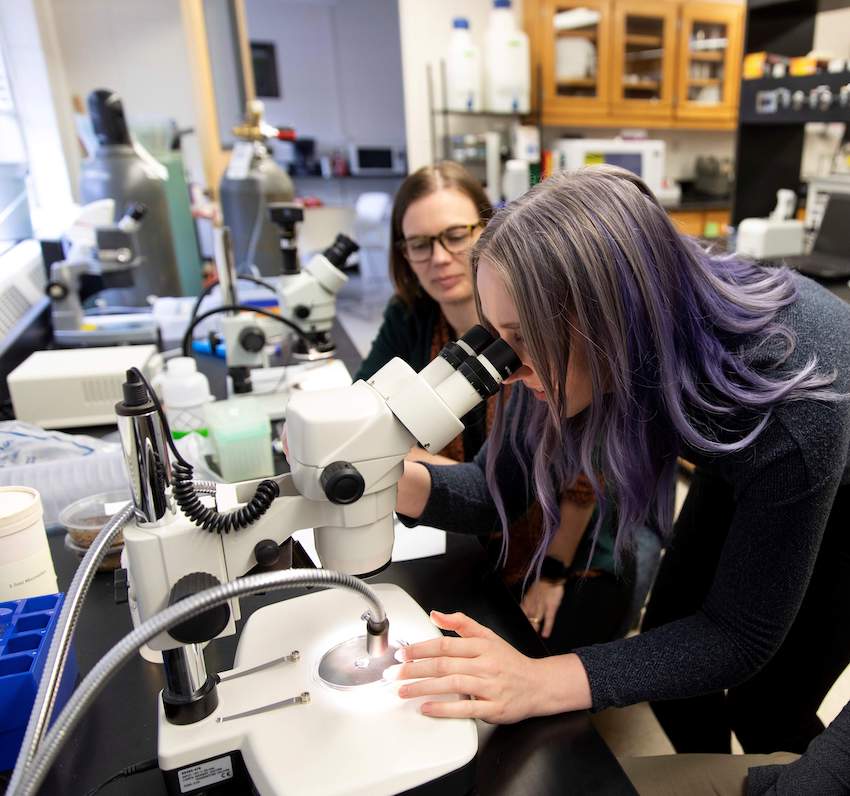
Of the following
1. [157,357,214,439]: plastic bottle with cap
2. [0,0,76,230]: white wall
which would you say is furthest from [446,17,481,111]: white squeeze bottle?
[157,357,214,439]: plastic bottle with cap

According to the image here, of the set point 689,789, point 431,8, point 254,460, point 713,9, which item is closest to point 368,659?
point 689,789

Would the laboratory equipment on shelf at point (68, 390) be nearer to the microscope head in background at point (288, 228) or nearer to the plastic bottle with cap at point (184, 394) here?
the plastic bottle with cap at point (184, 394)

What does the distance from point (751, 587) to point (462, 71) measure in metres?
3.98

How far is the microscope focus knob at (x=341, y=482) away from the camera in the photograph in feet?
1.91

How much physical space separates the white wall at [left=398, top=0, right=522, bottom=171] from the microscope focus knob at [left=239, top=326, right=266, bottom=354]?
300cm

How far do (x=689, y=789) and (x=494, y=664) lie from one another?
34cm

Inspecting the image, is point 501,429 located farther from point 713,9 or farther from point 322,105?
point 322,105

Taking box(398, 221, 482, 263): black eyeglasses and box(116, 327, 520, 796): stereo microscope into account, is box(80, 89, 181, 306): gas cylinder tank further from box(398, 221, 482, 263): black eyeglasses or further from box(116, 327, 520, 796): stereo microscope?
box(116, 327, 520, 796): stereo microscope

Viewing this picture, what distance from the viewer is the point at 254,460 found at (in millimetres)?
1225

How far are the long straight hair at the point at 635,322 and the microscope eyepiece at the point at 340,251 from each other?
81 cm

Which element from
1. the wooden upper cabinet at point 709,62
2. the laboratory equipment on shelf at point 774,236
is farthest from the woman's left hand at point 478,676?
the wooden upper cabinet at point 709,62

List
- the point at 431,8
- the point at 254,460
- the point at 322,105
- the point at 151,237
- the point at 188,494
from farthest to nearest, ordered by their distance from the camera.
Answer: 1. the point at 322,105
2. the point at 431,8
3. the point at 151,237
4. the point at 254,460
5. the point at 188,494

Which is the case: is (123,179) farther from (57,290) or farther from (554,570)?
(554,570)

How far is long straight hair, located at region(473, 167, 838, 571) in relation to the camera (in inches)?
28.3
